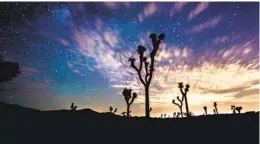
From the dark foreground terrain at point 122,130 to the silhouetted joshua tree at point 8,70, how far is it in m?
13.8

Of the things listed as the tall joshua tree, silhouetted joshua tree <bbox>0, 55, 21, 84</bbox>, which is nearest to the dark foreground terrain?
the tall joshua tree

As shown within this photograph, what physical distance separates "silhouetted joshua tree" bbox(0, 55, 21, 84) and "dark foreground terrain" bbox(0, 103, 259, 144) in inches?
544

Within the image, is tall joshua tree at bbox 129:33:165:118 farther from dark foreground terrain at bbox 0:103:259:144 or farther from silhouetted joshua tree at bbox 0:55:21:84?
silhouetted joshua tree at bbox 0:55:21:84

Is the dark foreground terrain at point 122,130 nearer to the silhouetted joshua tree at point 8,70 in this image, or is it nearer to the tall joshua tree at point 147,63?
the tall joshua tree at point 147,63

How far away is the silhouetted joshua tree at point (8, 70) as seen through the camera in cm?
3162

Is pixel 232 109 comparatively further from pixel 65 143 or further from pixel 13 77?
pixel 65 143

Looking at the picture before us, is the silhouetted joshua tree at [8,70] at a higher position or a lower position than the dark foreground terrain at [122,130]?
higher

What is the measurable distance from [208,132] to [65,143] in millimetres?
8613

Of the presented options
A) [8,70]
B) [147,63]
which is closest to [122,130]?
[147,63]

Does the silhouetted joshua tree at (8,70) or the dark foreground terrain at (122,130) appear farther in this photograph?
the silhouetted joshua tree at (8,70)

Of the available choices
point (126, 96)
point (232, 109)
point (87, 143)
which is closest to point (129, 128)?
point (87, 143)

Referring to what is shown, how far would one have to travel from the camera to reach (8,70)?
105 feet

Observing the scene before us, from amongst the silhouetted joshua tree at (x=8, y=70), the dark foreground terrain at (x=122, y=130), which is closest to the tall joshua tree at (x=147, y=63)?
A: the dark foreground terrain at (x=122, y=130)

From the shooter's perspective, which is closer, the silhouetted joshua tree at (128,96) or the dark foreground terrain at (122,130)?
the dark foreground terrain at (122,130)
